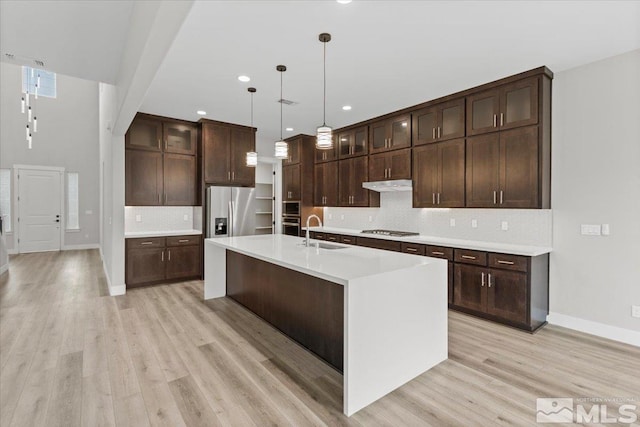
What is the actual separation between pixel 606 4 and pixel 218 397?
3994mm

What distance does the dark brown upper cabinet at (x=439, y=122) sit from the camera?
4215 millimetres

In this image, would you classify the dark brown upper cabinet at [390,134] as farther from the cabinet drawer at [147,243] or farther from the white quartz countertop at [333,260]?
the cabinet drawer at [147,243]

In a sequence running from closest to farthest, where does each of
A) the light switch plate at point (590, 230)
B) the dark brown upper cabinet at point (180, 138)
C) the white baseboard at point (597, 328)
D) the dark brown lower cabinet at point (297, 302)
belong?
the dark brown lower cabinet at point (297, 302) < the white baseboard at point (597, 328) < the light switch plate at point (590, 230) < the dark brown upper cabinet at point (180, 138)

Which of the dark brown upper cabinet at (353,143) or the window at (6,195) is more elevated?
the dark brown upper cabinet at (353,143)

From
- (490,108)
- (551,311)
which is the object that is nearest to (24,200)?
(490,108)

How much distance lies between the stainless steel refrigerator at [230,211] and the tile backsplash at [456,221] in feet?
6.18

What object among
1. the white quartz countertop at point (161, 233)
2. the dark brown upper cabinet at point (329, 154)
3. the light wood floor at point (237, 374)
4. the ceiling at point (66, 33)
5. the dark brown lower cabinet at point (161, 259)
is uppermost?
the ceiling at point (66, 33)

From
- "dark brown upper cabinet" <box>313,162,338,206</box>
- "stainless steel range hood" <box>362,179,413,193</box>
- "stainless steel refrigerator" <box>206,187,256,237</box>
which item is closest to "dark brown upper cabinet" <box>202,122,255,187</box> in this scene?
"stainless steel refrigerator" <box>206,187,256,237</box>

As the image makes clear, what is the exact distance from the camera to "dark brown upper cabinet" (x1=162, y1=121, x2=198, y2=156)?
17.8 feet

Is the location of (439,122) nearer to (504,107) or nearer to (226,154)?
(504,107)

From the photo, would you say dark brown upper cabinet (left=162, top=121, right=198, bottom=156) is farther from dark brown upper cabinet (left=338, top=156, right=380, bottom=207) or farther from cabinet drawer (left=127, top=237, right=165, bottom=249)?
dark brown upper cabinet (left=338, top=156, right=380, bottom=207)

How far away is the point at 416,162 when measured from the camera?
477 cm

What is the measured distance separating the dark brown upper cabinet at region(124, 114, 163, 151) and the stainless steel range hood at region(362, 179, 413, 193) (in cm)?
355

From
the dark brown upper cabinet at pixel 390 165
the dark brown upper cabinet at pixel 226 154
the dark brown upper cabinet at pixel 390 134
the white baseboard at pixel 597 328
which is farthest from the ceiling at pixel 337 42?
the white baseboard at pixel 597 328
